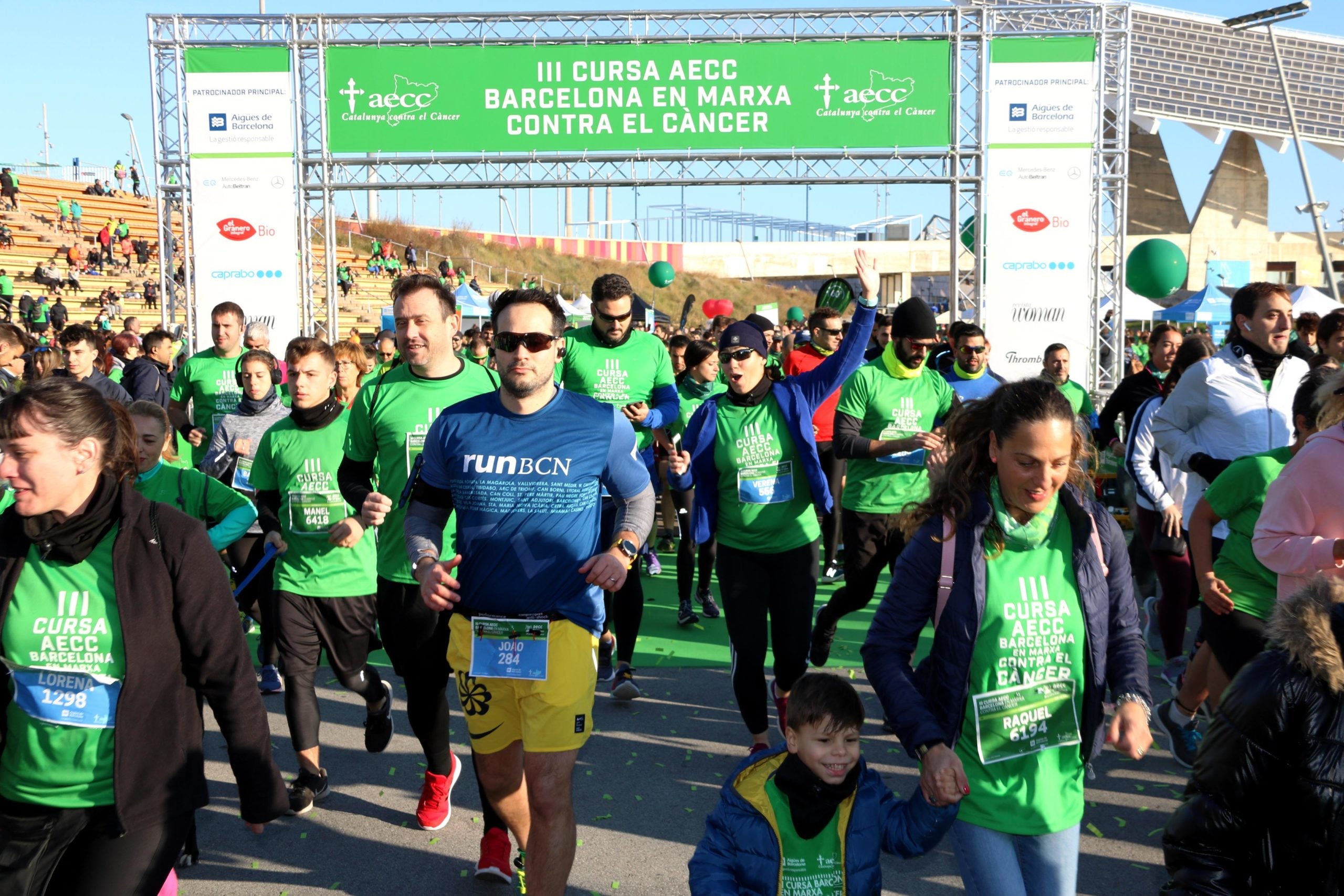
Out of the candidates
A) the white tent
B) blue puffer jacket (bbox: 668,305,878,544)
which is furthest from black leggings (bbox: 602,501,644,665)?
the white tent

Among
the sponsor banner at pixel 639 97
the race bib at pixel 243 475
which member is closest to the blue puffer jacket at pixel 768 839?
the race bib at pixel 243 475

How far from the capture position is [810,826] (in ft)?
9.21

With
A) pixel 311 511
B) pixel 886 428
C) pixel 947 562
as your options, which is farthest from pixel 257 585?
pixel 947 562

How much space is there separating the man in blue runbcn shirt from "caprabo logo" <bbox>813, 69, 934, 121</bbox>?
11.5 meters

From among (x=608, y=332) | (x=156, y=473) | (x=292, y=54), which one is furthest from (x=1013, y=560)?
(x=292, y=54)

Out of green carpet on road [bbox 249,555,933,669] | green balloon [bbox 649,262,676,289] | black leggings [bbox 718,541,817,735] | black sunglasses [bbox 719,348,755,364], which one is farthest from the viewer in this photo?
green balloon [bbox 649,262,676,289]

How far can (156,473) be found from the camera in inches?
187

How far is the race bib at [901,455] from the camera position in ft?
20.6

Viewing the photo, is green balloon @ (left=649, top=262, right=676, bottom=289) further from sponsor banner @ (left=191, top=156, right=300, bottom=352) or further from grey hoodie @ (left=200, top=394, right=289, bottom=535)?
grey hoodie @ (left=200, top=394, right=289, bottom=535)

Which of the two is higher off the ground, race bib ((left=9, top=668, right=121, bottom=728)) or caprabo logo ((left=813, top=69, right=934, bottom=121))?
caprabo logo ((left=813, top=69, right=934, bottom=121))

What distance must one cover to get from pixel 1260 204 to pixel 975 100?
49419 mm

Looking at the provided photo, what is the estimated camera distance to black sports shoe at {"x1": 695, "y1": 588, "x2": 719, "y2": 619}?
863 cm

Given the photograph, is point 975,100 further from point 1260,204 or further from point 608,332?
point 1260,204

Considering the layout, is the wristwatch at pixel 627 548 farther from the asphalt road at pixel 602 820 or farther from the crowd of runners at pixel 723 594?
the asphalt road at pixel 602 820
